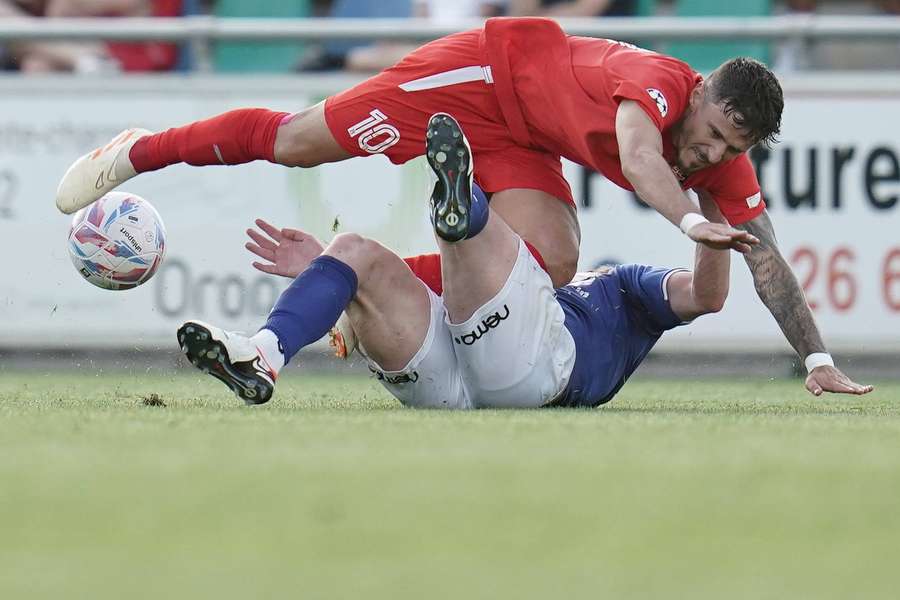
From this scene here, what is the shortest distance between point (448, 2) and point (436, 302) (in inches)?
189

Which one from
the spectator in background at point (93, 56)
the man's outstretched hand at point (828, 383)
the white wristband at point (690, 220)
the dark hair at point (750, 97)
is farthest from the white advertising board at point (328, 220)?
the white wristband at point (690, 220)

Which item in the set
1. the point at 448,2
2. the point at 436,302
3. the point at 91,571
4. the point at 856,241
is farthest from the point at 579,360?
the point at 448,2

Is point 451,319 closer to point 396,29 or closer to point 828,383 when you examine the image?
point 828,383

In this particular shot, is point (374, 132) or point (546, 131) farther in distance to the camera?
point (374, 132)

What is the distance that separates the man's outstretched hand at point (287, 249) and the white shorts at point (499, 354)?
1.61ft

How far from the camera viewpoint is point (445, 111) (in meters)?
5.15

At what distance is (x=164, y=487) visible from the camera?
9.20 feet

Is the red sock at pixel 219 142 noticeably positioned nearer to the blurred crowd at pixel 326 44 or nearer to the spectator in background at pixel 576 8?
the blurred crowd at pixel 326 44

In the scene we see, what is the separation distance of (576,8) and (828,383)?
4286 millimetres

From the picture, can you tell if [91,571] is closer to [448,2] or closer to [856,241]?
[856,241]

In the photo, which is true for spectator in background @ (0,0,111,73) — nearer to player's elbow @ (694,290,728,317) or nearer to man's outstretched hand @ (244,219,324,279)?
man's outstretched hand @ (244,219,324,279)

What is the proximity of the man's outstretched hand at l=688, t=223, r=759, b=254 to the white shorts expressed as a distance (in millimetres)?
628

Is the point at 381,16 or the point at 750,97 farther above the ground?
the point at 750,97

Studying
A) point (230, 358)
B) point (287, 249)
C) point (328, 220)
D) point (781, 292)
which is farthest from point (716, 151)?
point (328, 220)
